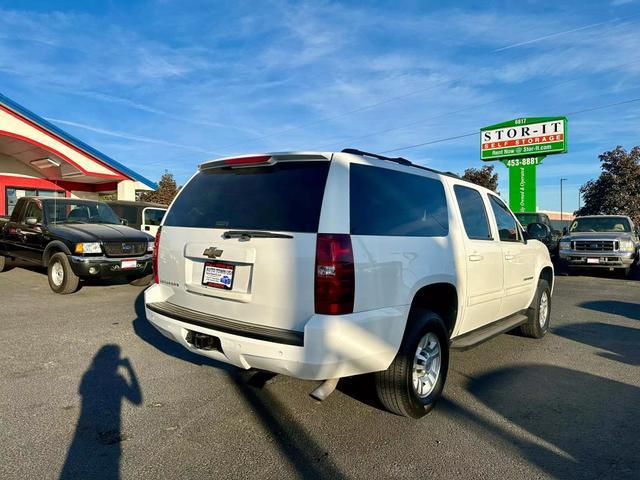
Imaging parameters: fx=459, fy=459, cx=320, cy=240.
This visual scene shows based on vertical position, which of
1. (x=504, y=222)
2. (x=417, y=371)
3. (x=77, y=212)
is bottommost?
(x=417, y=371)

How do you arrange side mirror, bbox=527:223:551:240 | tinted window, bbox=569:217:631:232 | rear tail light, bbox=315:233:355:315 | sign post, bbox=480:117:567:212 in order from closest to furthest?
rear tail light, bbox=315:233:355:315, side mirror, bbox=527:223:551:240, tinted window, bbox=569:217:631:232, sign post, bbox=480:117:567:212

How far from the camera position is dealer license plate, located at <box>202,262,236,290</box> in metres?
3.25

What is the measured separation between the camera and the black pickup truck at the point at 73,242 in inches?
311

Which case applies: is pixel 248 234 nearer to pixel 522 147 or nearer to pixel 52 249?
pixel 52 249

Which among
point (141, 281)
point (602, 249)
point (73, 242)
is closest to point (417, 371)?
point (73, 242)

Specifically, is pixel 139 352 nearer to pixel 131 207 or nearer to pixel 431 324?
pixel 431 324

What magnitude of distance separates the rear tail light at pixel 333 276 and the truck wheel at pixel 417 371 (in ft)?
2.31

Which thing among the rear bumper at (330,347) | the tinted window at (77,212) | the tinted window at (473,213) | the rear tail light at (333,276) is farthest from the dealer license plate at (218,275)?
the tinted window at (77,212)

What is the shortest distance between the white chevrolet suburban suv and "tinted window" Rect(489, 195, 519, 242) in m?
0.87

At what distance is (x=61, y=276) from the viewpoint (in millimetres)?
8172

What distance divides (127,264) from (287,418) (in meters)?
5.77

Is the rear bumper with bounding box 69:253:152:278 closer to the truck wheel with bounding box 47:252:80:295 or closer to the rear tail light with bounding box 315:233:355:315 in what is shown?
the truck wheel with bounding box 47:252:80:295

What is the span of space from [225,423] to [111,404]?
98 cm

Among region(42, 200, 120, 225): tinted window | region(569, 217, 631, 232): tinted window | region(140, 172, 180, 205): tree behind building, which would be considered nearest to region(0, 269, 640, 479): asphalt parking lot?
region(42, 200, 120, 225): tinted window
